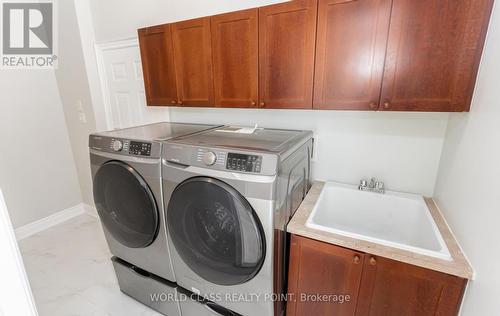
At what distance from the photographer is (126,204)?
1.58 metres

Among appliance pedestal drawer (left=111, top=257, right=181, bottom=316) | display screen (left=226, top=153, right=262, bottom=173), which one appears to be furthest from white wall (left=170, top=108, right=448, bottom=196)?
appliance pedestal drawer (left=111, top=257, right=181, bottom=316)

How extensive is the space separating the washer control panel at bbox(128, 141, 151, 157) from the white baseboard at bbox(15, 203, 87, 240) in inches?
92.9

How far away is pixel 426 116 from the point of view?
1.44 metres

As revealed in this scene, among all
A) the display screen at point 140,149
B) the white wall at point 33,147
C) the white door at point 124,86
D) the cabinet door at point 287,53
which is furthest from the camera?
the white wall at point 33,147

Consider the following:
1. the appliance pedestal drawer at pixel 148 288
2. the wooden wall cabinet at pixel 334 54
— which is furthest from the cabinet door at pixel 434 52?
the appliance pedestal drawer at pixel 148 288

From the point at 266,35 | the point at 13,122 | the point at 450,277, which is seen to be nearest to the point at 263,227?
the point at 450,277

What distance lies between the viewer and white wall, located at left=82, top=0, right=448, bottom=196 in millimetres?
1488

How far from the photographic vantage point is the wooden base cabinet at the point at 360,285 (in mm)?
1052

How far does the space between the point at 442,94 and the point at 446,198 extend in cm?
58

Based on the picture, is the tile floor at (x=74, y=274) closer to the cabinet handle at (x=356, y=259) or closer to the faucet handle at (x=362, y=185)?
the cabinet handle at (x=356, y=259)

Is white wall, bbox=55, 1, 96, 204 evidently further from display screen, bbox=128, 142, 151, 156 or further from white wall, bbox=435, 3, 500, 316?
white wall, bbox=435, 3, 500, 316

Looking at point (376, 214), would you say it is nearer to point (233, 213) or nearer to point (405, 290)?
point (405, 290)

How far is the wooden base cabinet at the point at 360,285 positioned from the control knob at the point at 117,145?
117 centimetres

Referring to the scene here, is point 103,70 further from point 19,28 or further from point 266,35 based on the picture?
point 266,35
